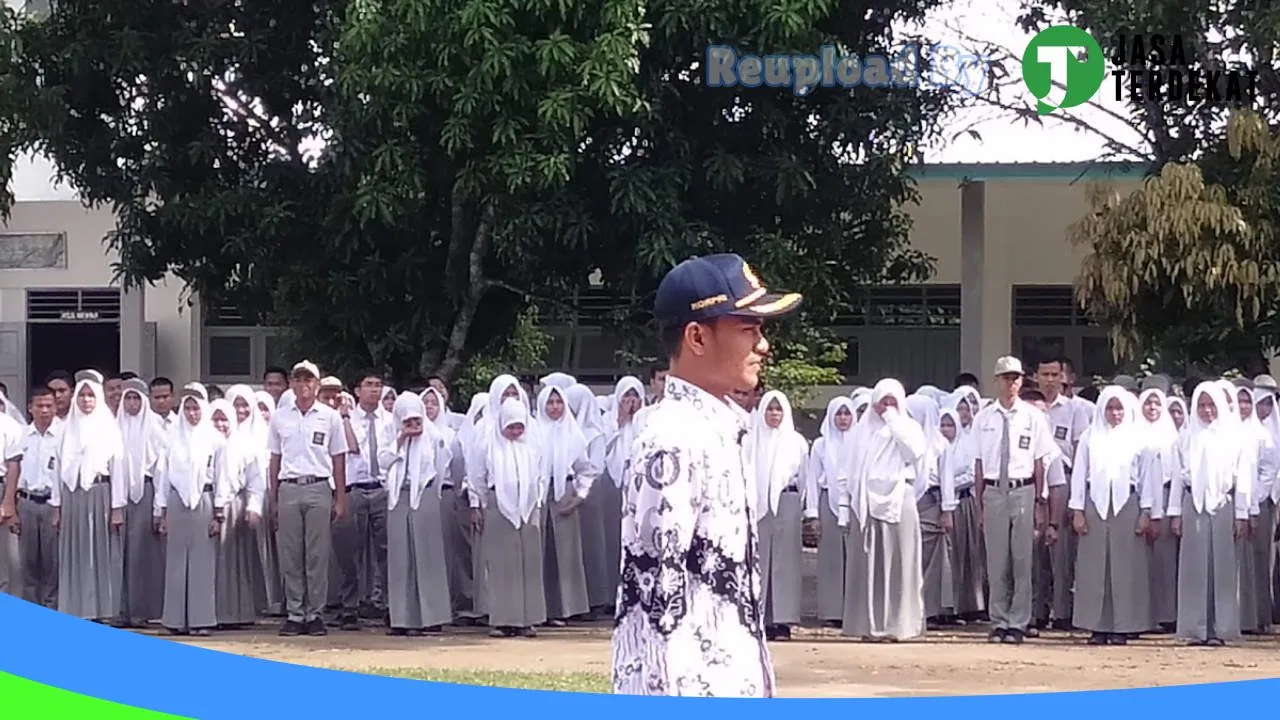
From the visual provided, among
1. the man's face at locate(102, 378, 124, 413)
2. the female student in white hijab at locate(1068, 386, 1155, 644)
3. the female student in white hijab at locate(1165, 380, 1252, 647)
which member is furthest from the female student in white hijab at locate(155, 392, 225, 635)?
the female student in white hijab at locate(1165, 380, 1252, 647)

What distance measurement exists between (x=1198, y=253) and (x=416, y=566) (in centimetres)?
560

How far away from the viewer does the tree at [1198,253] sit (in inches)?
454

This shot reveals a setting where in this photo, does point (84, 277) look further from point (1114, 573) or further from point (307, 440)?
point (1114, 573)

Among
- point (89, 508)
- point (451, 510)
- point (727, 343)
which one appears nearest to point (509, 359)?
point (451, 510)

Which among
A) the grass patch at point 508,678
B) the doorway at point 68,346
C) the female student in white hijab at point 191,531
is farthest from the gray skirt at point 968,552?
the doorway at point 68,346

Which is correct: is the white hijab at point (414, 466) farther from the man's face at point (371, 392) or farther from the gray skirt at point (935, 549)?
the gray skirt at point (935, 549)

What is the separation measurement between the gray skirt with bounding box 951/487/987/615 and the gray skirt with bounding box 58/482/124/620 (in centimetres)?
493

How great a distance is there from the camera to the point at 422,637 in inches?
391

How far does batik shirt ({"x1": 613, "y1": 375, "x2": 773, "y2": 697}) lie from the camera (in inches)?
117

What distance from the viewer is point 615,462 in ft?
34.1

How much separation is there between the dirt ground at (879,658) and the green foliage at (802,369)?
7.18m

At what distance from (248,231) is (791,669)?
584cm

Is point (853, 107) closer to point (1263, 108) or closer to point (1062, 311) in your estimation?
point (1263, 108)

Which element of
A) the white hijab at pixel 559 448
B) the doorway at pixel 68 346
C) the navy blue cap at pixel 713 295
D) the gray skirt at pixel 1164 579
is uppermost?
the doorway at pixel 68 346
